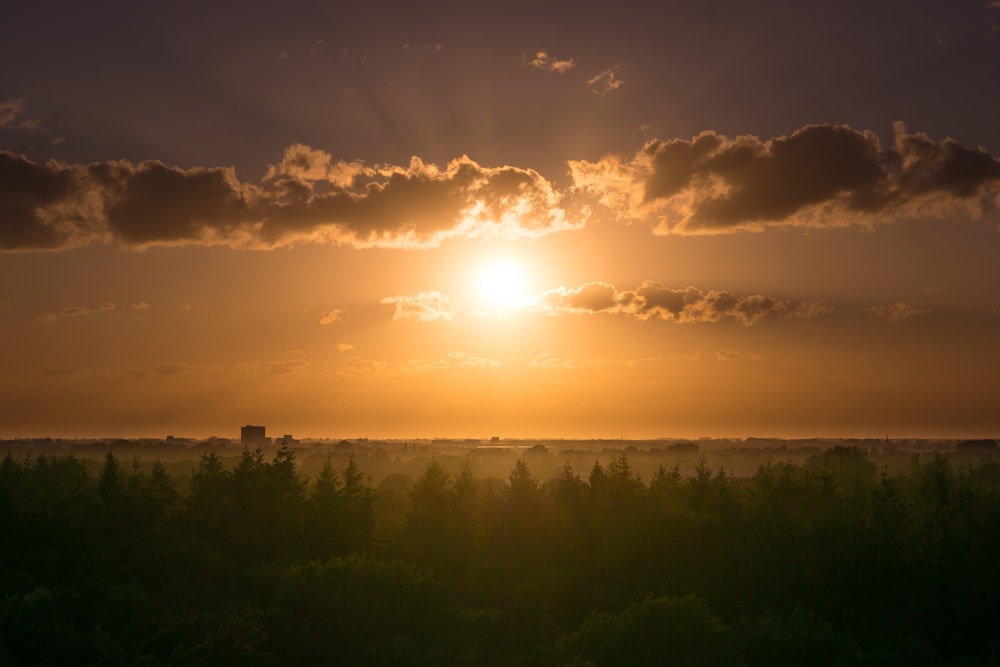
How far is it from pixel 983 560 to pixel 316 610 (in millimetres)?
66073

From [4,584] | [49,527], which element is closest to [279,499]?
[49,527]

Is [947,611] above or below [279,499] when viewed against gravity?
below

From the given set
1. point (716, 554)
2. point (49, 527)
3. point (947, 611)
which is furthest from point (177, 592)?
point (947, 611)

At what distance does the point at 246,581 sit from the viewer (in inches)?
3895

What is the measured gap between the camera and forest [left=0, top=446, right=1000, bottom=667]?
239ft

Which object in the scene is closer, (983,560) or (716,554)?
(983,560)

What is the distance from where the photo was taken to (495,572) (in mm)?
107000

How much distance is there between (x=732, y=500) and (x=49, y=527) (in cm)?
7885

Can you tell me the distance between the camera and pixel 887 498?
356 feet

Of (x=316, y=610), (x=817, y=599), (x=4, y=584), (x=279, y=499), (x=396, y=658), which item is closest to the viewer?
(x=396, y=658)

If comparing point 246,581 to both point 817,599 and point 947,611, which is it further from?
point 947,611

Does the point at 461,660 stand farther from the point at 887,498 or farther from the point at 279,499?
the point at 887,498

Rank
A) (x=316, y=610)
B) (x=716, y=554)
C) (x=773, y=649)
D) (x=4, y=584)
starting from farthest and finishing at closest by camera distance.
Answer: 1. (x=716, y=554)
2. (x=4, y=584)
3. (x=316, y=610)
4. (x=773, y=649)

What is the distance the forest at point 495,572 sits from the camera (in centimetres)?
7275
